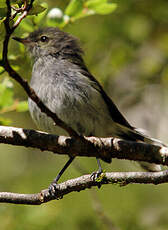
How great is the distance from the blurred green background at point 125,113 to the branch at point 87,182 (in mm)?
1083

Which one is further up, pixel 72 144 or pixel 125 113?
pixel 72 144

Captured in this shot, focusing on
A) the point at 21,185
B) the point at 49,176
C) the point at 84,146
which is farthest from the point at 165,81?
the point at 84,146

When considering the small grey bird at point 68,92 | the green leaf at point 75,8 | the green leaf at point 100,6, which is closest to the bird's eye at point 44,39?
the small grey bird at point 68,92

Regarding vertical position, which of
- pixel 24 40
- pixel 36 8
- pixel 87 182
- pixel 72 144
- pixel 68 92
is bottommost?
pixel 87 182

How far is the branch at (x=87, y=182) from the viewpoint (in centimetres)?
297

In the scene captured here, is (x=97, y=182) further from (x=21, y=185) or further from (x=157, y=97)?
(x=157, y=97)

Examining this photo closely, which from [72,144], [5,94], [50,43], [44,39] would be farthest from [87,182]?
[44,39]

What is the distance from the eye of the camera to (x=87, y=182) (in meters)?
3.19

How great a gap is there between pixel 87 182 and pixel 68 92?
4.59 feet

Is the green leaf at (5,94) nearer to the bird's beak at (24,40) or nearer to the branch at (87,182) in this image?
the bird's beak at (24,40)

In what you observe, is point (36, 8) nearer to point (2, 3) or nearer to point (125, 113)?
point (2, 3)

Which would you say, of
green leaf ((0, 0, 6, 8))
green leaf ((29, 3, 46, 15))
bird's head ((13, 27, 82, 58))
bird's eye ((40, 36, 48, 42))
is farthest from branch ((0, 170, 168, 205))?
bird's eye ((40, 36, 48, 42))

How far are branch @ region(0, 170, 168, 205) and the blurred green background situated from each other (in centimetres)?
108

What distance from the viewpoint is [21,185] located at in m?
5.84
